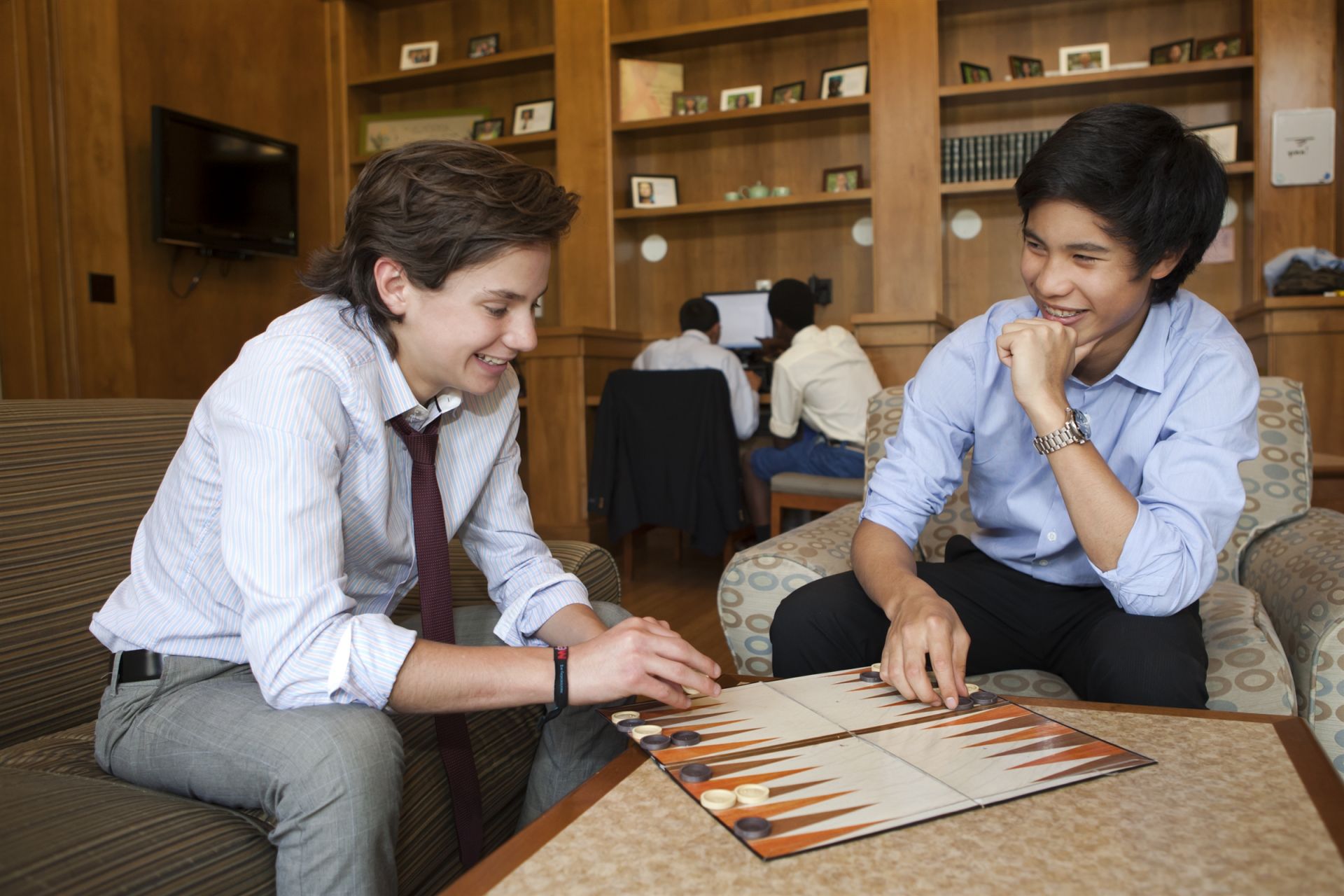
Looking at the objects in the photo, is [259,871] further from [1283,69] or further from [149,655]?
[1283,69]

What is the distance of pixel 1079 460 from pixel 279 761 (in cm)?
95

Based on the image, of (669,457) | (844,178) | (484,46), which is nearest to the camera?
(669,457)

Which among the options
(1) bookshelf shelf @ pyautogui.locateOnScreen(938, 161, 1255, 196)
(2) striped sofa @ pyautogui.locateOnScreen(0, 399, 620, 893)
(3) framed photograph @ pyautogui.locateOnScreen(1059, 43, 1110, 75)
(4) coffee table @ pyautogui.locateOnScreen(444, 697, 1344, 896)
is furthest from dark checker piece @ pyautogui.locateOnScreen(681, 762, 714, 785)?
(3) framed photograph @ pyautogui.locateOnScreen(1059, 43, 1110, 75)

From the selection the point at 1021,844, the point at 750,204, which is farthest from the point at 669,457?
the point at 1021,844

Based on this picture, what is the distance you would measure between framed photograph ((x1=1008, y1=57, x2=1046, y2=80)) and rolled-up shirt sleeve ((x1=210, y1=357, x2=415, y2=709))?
166 inches

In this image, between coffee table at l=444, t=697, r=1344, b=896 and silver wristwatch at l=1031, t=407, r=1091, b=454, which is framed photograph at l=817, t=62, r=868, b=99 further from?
coffee table at l=444, t=697, r=1344, b=896

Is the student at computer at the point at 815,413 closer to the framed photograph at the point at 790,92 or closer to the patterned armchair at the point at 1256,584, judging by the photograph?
the framed photograph at the point at 790,92

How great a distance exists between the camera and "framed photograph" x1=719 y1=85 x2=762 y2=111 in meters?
4.79

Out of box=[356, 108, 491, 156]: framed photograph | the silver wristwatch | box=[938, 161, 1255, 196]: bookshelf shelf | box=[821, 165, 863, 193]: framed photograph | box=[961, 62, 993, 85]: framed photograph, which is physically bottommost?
the silver wristwatch

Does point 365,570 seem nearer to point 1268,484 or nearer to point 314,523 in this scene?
point 314,523

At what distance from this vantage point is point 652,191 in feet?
16.3

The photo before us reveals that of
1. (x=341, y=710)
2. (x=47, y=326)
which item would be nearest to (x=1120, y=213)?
(x=341, y=710)

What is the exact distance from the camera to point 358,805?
913mm

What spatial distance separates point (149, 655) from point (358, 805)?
34cm
